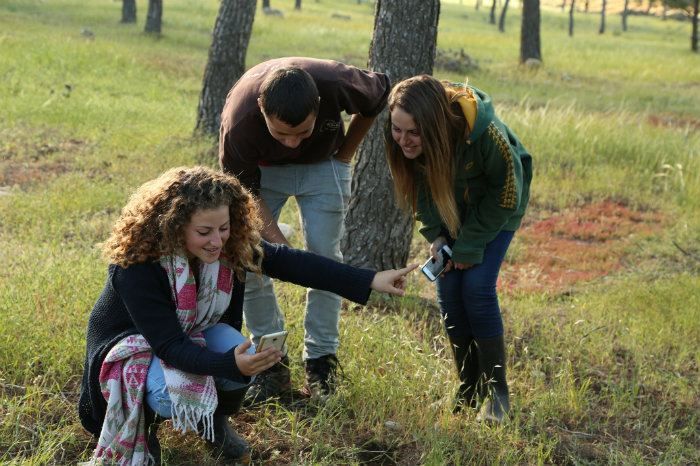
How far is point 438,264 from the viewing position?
3.49 m

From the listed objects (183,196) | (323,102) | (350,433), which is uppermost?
(323,102)

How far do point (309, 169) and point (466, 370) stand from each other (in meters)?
1.32

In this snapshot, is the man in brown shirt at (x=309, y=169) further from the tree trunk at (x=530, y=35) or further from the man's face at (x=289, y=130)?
the tree trunk at (x=530, y=35)

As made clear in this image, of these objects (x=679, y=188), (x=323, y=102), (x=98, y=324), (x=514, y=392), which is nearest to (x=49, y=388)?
(x=98, y=324)

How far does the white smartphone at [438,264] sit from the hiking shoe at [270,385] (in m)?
A: 0.85

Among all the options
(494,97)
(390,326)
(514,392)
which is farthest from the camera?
(494,97)

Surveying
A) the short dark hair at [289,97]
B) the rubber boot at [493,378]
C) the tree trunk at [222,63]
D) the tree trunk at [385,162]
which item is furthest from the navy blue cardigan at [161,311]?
the tree trunk at [222,63]

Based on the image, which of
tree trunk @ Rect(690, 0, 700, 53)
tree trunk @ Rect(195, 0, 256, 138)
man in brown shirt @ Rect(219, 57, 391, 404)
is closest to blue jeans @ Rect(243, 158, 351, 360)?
man in brown shirt @ Rect(219, 57, 391, 404)

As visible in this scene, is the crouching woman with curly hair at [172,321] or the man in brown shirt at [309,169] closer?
the crouching woman with curly hair at [172,321]

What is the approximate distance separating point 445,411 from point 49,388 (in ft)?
6.19

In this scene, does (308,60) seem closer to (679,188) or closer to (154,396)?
(154,396)

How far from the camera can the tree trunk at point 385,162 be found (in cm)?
484

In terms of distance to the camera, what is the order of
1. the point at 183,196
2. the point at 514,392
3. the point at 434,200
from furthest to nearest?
the point at 514,392 < the point at 434,200 < the point at 183,196

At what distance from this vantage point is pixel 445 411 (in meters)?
3.43
